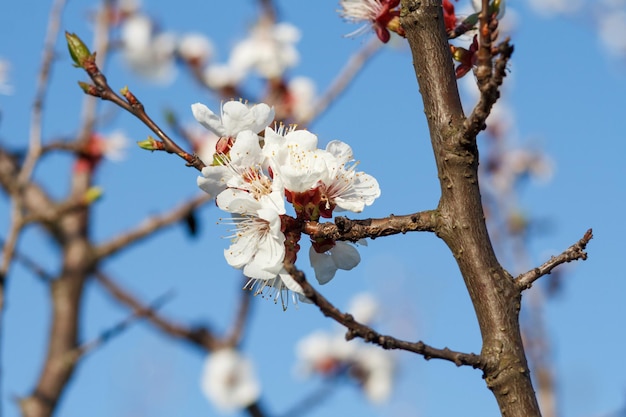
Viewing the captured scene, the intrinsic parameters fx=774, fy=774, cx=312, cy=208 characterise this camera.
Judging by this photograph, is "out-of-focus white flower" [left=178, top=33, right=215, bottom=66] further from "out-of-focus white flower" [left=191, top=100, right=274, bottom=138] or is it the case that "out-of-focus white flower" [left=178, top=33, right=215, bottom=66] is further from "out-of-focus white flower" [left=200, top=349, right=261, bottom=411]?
"out-of-focus white flower" [left=191, top=100, right=274, bottom=138]

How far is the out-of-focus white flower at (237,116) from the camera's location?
1.14 meters

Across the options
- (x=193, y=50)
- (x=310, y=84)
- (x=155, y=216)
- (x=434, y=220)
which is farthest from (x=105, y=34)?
(x=434, y=220)

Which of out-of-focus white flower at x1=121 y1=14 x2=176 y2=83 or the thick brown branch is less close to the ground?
out-of-focus white flower at x1=121 y1=14 x2=176 y2=83

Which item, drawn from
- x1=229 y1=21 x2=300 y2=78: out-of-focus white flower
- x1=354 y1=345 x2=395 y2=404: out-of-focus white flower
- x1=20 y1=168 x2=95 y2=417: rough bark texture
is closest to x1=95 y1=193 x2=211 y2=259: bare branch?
x1=20 y1=168 x2=95 y2=417: rough bark texture

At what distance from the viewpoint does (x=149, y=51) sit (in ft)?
17.5

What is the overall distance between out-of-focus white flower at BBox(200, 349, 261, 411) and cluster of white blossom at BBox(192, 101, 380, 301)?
12.4ft

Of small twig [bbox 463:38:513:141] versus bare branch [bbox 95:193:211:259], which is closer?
small twig [bbox 463:38:513:141]

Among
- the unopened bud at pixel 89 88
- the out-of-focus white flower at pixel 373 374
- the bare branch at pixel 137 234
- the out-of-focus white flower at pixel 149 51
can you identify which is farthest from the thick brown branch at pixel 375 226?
the out-of-focus white flower at pixel 373 374

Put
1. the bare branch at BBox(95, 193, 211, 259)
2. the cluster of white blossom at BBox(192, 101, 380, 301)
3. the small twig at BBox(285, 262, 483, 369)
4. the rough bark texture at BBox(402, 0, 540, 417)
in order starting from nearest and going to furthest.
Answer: the small twig at BBox(285, 262, 483, 369) < the rough bark texture at BBox(402, 0, 540, 417) < the cluster of white blossom at BBox(192, 101, 380, 301) < the bare branch at BBox(95, 193, 211, 259)

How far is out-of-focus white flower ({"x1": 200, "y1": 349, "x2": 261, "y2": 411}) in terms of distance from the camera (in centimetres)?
498

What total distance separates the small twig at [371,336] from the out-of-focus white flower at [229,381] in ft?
13.2

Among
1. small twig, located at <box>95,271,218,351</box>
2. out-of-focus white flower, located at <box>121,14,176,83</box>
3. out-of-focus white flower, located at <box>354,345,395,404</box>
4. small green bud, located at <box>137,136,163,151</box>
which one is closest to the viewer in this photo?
small green bud, located at <box>137,136,163,151</box>

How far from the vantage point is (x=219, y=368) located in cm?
507

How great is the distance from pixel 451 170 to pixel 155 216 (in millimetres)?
2822
